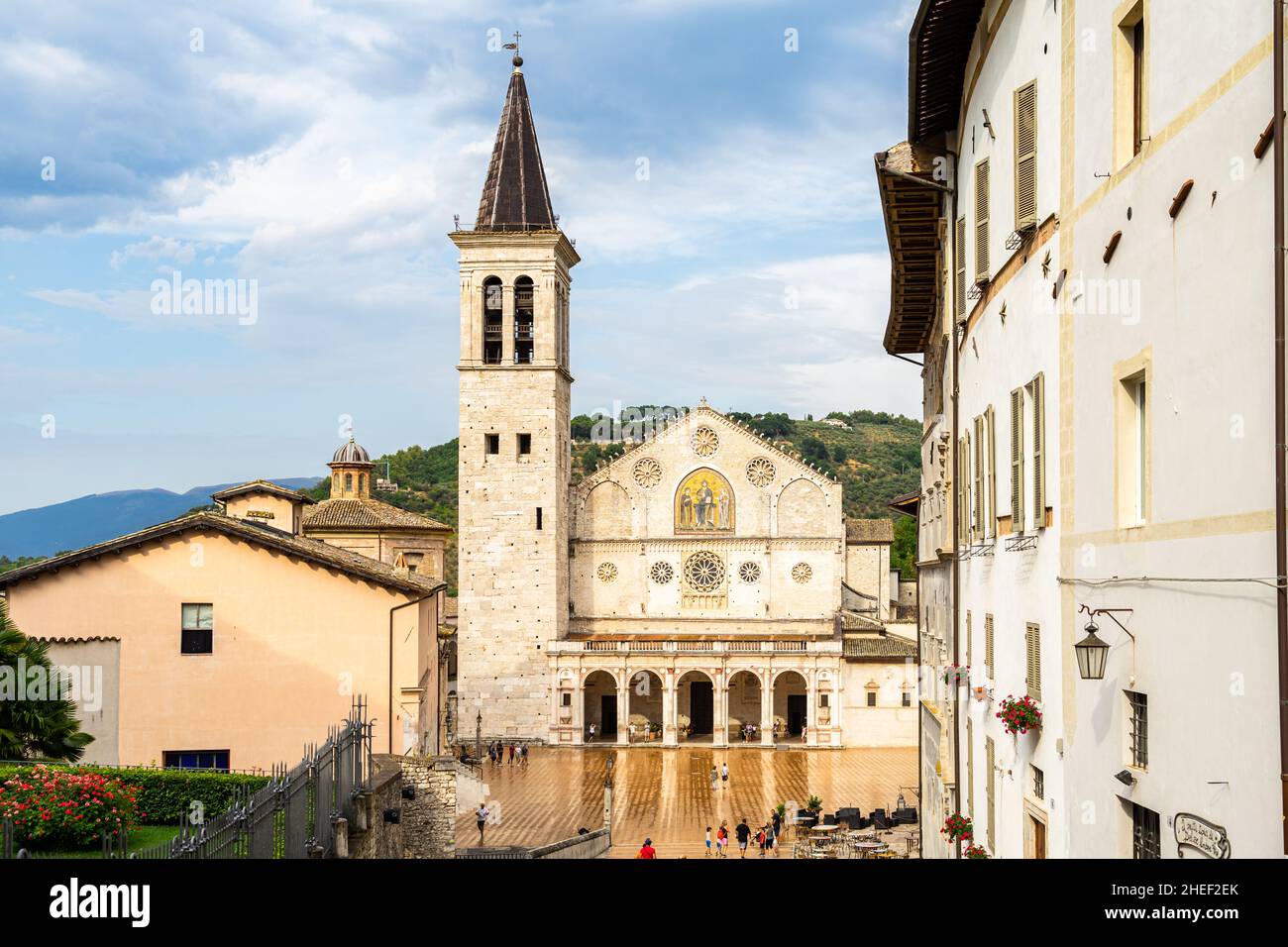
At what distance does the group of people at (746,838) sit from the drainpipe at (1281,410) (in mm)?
28200

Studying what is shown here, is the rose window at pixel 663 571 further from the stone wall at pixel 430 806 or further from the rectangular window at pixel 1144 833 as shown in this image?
the rectangular window at pixel 1144 833

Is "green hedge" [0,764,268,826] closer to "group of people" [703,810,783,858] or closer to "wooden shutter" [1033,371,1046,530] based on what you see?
"wooden shutter" [1033,371,1046,530]

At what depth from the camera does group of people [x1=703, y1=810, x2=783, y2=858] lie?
112 ft

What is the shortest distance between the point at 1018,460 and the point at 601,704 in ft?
177

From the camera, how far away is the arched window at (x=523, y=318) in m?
62.3

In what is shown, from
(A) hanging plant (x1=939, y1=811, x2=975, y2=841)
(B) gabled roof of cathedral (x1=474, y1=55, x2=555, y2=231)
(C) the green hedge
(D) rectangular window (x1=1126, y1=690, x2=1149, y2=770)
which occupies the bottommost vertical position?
(C) the green hedge

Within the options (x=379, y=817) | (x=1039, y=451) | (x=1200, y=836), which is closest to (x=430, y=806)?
(x=379, y=817)

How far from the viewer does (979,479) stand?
14648 millimetres

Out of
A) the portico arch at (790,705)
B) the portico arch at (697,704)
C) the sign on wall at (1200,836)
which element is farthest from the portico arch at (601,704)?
the sign on wall at (1200,836)

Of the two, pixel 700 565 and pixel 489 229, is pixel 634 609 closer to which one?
pixel 700 565

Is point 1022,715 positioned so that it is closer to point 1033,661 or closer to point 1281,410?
point 1033,661

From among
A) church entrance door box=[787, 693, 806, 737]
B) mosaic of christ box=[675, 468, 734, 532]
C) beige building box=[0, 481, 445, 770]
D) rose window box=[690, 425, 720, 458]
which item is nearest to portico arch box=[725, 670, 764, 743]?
church entrance door box=[787, 693, 806, 737]

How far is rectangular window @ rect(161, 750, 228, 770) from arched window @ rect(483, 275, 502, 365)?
3803cm
